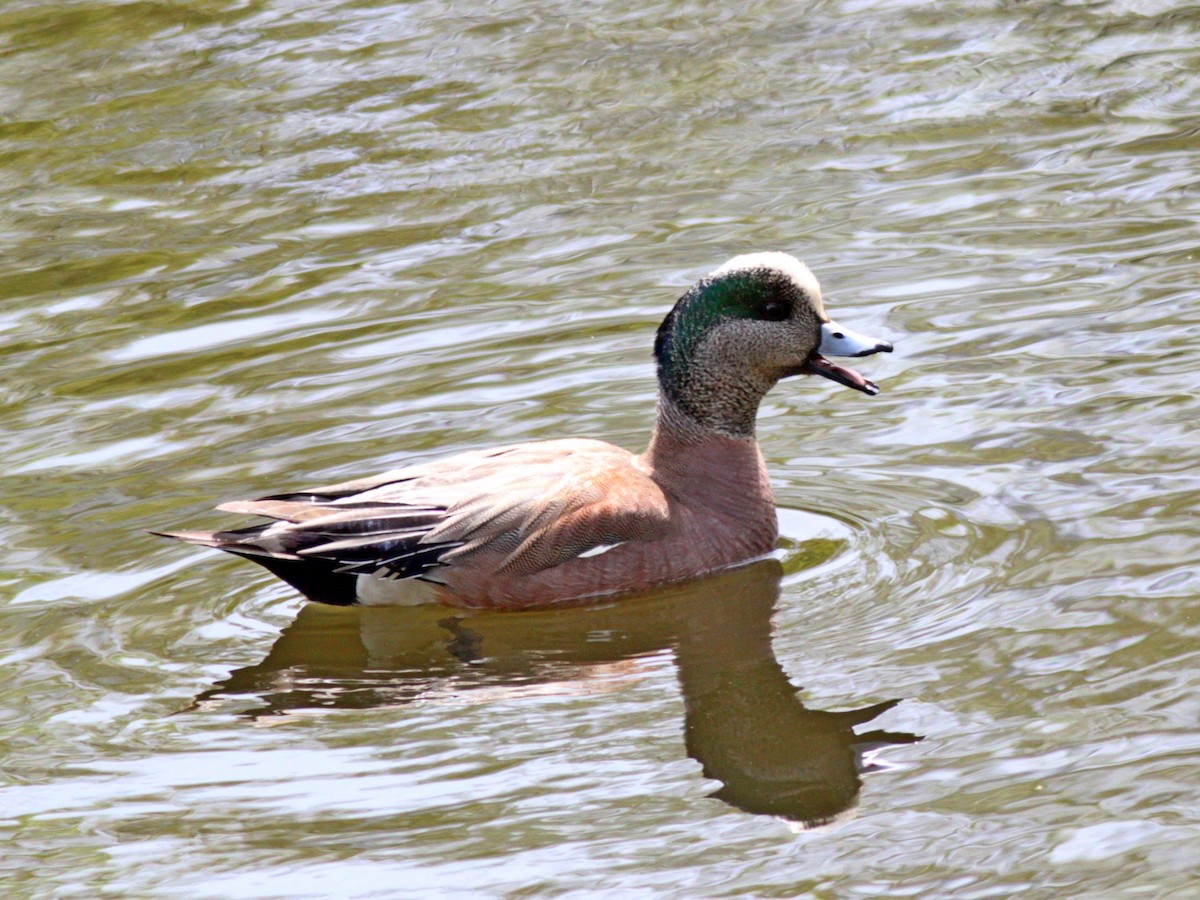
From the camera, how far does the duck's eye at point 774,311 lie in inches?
296

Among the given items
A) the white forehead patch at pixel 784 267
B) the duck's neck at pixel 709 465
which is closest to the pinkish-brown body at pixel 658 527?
the duck's neck at pixel 709 465

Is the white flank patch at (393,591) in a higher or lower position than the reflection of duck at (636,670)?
higher

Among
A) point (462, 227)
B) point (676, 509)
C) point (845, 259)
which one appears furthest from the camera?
point (462, 227)

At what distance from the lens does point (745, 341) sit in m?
7.57

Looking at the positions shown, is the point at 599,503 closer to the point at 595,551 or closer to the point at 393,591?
the point at 595,551

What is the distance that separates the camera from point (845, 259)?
383 inches

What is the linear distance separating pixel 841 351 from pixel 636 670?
1.74 metres

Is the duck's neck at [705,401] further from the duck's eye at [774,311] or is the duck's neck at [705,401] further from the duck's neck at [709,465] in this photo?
the duck's eye at [774,311]

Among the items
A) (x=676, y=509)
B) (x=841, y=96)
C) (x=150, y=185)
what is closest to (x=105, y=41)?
(x=150, y=185)

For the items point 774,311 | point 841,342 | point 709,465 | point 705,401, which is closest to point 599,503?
point 709,465

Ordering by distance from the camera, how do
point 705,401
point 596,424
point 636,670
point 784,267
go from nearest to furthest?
point 636,670 → point 784,267 → point 705,401 → point 596,424

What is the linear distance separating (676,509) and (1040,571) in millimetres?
1433

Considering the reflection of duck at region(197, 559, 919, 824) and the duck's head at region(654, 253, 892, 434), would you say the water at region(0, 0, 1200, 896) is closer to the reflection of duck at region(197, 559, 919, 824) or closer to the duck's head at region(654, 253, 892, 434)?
the reflection of duck at region(197, 559, 919, 824)

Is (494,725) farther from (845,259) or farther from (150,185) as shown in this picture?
(150,185)
